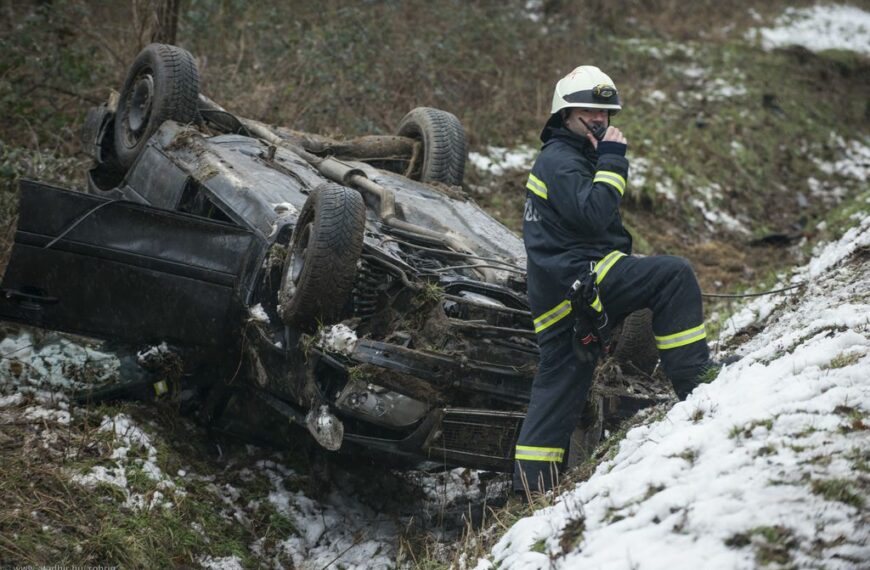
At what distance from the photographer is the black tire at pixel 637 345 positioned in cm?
474

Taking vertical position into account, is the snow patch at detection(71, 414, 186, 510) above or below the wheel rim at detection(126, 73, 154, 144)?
below

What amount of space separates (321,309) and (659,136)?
8461 mm

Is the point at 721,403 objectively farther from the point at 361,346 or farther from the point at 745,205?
the point at 745,205

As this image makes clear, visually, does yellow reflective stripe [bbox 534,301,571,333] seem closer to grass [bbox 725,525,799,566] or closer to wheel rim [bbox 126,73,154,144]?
grass [bbox 725,525,799,566]

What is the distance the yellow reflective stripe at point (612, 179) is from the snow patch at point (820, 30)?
13596 mm

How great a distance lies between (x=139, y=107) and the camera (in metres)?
7.21

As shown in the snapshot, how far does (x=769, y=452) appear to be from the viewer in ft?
10.1

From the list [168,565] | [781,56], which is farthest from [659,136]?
[168,565]

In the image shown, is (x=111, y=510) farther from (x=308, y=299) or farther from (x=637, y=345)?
(x=637, y=345)

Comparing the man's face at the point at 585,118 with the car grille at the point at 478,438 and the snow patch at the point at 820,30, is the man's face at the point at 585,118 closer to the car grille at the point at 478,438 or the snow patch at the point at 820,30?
the car grille at the point at 478,438

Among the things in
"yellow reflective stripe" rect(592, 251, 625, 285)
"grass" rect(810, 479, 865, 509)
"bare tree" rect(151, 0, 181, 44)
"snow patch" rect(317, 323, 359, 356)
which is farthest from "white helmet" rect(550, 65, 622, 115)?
"bare tree" rect(151, 0, 181, 44)

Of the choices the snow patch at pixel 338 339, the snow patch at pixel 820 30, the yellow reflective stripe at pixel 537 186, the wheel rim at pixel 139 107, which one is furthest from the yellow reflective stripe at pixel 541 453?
the snow patch at pixel 820 30

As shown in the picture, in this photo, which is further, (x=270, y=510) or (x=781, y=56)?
(x=781, y=56)

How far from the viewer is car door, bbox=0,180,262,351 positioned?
16.3 feet
